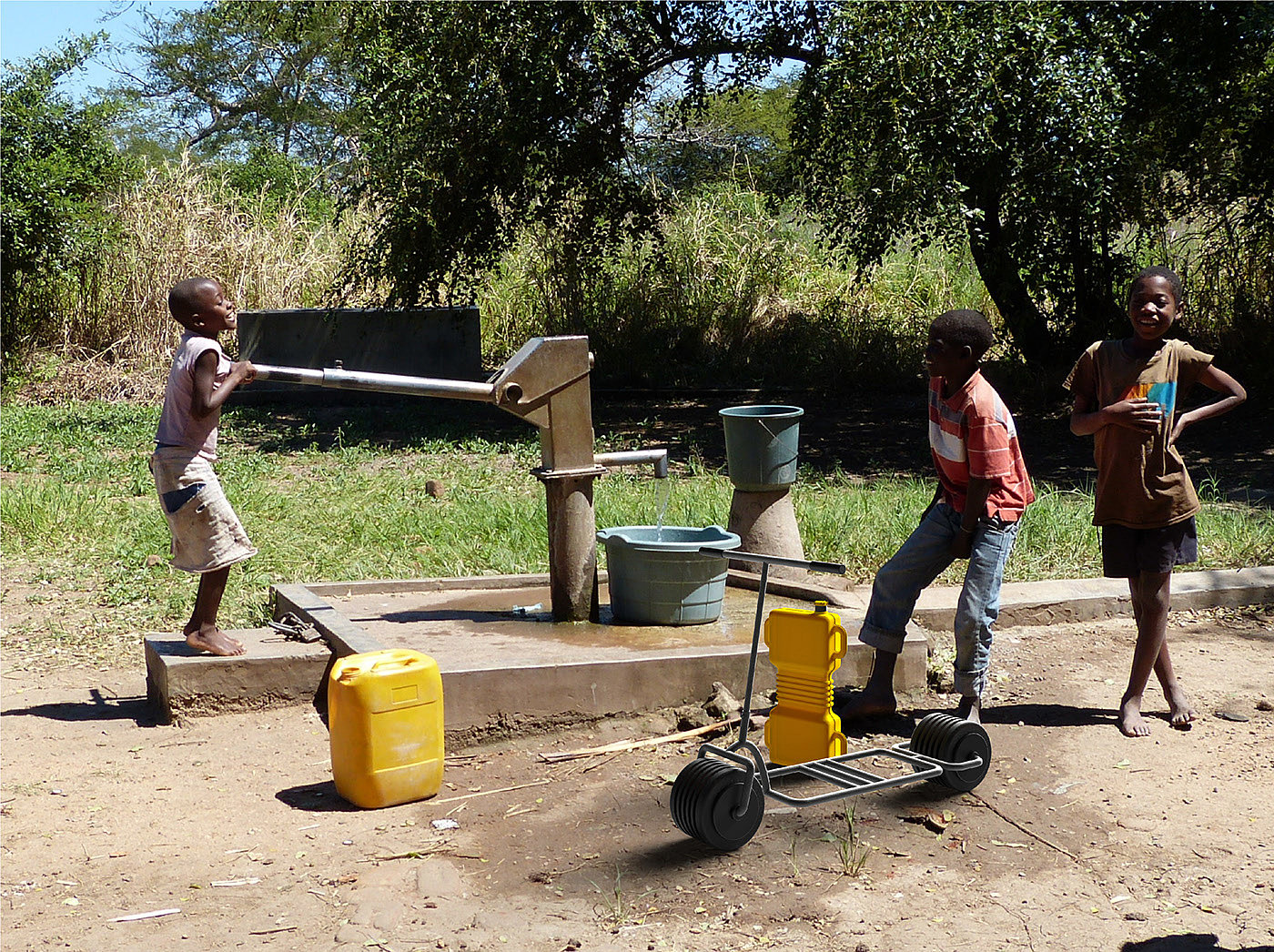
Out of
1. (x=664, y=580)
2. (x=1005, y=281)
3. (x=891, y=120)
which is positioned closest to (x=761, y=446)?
(x=664, y=580)

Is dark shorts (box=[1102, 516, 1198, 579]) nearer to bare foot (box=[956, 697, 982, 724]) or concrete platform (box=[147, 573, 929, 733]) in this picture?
bare foot (box=[956, 697, 982, 724])

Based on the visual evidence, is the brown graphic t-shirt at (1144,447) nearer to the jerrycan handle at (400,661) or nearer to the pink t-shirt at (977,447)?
the pink t-shirt at (977,447)

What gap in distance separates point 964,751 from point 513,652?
174 cm

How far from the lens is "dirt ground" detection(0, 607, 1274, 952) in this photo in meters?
3.16

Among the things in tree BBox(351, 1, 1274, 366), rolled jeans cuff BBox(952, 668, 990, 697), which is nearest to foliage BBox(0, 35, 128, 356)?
tree BBox(351, 1, 1274, 366)

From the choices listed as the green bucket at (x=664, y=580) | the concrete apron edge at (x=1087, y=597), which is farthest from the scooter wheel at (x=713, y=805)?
the concrete apron edge at (x=1087, y=597)

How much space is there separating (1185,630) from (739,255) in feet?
36.1

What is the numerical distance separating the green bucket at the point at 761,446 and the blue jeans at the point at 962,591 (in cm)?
156

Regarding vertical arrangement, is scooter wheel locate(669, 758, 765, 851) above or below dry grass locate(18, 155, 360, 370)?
below

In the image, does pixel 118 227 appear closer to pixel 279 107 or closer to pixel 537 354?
pixel 537 354

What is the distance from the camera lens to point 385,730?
3.99 meters

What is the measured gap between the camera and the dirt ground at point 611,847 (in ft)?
10.4

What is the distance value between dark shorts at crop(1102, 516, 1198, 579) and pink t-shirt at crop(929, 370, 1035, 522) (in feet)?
1.31

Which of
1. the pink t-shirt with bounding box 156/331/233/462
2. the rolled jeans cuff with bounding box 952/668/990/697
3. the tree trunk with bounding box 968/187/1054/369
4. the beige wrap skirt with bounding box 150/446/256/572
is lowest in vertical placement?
the rolled jeans cuff with bounding box 952/668/990/697
